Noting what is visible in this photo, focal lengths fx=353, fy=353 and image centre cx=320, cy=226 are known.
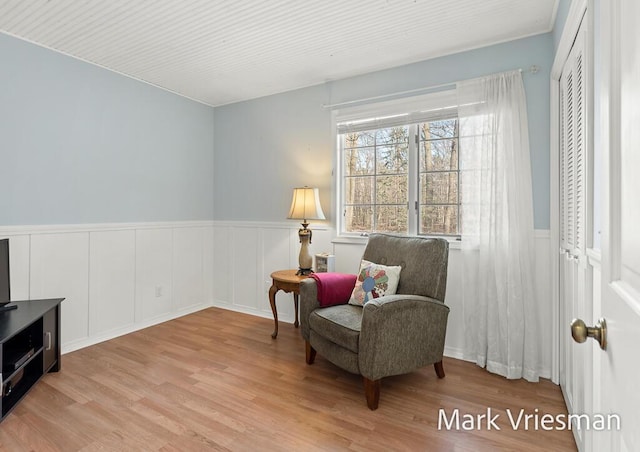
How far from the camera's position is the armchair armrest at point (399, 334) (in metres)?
2.07

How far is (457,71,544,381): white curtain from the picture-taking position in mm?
2502

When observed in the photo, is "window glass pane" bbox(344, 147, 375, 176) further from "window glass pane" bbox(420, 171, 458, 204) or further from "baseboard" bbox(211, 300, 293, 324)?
"baseboard" bbox(211, 300, 293, 324)

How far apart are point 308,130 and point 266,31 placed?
1183 millimetres

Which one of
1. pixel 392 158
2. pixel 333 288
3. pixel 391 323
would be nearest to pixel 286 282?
pixel 333 288

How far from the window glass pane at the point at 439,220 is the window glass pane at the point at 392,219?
16 centimetres

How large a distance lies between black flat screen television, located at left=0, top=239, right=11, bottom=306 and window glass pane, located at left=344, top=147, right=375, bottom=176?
2.70m

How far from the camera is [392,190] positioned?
3.23m

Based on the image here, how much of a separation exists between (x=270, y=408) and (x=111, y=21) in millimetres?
2796

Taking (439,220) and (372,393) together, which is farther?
(439,220)

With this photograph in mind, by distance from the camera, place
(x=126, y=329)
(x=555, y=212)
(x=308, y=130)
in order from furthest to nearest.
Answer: (x=308, y=130), (x=126, y=329), (x=555, y=212)

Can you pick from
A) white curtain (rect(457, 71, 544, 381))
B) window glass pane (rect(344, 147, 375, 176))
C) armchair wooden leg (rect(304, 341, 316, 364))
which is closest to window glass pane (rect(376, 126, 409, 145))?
window glass pane (rect(344, 147, 375, 176))

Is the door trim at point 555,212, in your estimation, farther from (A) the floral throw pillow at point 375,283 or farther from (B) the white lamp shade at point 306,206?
(B) the white lamp shade at point 306,206

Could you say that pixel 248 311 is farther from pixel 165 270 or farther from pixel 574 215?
pixel 574 215

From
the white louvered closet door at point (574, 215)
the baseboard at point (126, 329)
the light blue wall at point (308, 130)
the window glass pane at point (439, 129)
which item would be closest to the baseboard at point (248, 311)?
the baseboard at point (126, 329)
